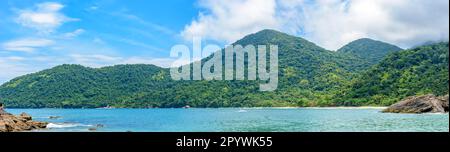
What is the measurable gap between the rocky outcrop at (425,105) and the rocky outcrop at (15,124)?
3369 cm

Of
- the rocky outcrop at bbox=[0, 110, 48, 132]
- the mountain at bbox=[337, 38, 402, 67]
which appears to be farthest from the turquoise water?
the mountain at bbox=[337, 38, 402, 67]

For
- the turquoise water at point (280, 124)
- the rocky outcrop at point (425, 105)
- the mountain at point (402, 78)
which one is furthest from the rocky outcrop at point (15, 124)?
the mountain at point (402, 78)

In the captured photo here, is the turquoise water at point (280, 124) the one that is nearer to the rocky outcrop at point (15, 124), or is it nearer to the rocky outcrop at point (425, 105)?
the rocky outcrop at point (15, 124)

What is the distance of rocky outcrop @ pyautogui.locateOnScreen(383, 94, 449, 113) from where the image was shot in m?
45.5

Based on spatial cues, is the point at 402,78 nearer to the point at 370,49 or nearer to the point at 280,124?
the point at 280,124

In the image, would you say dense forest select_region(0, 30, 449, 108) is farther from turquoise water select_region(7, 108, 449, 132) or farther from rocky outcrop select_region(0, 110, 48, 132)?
rocky outcrop select_region(0, 110, 48, 132)

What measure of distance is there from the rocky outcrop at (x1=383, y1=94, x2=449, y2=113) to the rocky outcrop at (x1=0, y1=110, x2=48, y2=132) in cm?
3369

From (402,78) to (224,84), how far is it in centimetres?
4022

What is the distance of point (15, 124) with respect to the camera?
26.7m

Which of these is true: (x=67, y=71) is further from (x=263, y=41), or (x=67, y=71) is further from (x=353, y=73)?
(x=353, y=73)

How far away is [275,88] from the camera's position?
9656cm
